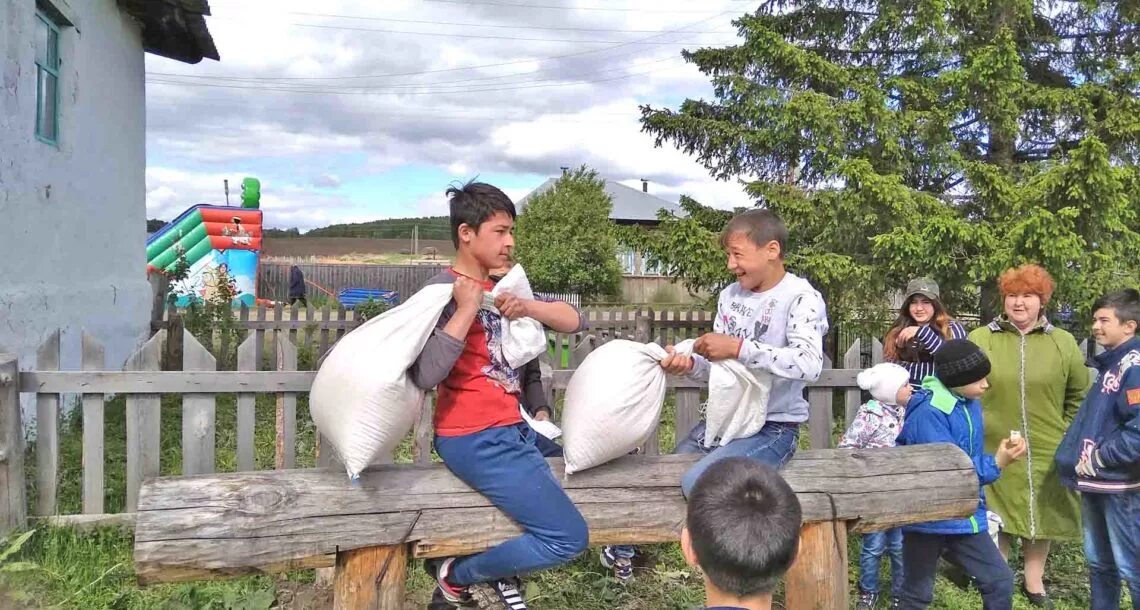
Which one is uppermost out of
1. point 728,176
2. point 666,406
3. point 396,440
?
point 728,176

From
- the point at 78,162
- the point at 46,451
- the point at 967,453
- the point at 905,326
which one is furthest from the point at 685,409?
the point at 78,162

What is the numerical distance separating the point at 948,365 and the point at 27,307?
6.20 metres

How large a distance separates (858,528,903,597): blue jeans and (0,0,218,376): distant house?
5747 millimetres

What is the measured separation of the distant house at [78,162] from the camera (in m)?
5.68

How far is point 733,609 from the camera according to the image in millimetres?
1708

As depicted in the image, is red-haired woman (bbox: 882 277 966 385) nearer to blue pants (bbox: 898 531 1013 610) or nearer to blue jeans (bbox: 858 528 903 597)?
blue jeans (bbox: 858 528 903 597)

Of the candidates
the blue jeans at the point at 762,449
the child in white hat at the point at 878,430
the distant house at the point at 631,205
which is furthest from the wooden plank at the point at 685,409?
the distant house at the point at 631,205

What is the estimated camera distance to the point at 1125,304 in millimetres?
3520

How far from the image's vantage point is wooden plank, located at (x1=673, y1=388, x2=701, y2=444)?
4859 millimetres

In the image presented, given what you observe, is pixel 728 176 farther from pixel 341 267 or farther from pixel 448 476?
pixel 341 267

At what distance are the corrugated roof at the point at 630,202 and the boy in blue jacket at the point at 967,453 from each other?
97.4ft

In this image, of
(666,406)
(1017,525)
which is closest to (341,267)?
(666,406)

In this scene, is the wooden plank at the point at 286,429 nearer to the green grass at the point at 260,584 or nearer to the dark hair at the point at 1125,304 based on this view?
the green grass at the point at 260,584

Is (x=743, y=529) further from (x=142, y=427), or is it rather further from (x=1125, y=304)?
(x=142, y=427)
